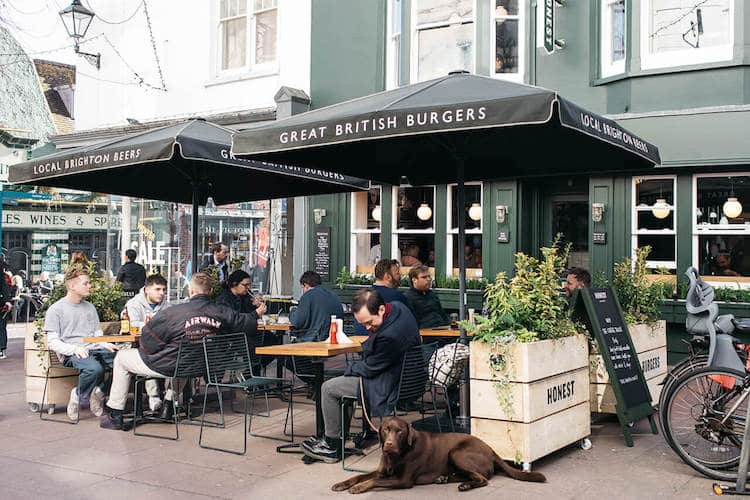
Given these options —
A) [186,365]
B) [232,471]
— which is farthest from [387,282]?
[232,471]

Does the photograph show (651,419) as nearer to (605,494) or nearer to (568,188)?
(605,494)

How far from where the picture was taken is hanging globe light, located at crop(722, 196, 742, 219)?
1137 cm

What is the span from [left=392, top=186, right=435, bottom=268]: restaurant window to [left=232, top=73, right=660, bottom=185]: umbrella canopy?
385 cm

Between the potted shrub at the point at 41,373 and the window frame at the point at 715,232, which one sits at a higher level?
the window frame at the point at 715,232

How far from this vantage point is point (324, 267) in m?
14.8

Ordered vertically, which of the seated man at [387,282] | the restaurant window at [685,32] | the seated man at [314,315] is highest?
the restaurant window at [685,32]

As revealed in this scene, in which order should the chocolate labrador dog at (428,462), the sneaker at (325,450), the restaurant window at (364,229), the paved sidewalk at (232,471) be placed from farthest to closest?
1. the restaurant window at (364,229)
2. the sneaker at (325,450)
3. the paved sidewalk at (232,471)
4. the chocolate labrador dog at (428,462)

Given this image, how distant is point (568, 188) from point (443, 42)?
11.1 feet

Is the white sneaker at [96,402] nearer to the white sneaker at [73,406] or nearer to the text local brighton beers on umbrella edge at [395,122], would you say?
the white sneaker at [73,406]

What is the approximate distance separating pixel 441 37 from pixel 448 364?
8.37 meters

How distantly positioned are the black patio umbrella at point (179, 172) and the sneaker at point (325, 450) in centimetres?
314

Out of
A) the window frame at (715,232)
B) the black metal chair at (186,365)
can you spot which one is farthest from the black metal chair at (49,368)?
the window frame at (715,232)

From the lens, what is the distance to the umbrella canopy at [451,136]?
6.19 metres

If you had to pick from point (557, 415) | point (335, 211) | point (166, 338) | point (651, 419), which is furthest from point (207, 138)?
point (335, 211)
